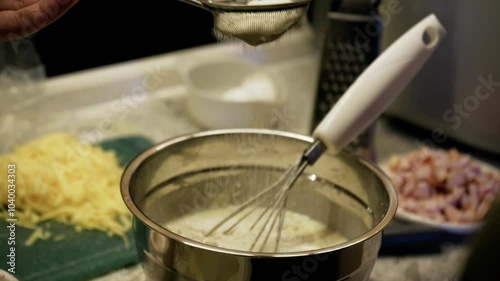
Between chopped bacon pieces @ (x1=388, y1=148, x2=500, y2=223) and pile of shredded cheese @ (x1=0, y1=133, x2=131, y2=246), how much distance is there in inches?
13.2

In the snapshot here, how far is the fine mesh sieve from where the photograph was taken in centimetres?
53

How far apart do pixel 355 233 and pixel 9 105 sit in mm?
559

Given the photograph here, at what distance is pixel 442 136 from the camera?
36.9 inches

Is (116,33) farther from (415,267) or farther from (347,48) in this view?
(415,267)

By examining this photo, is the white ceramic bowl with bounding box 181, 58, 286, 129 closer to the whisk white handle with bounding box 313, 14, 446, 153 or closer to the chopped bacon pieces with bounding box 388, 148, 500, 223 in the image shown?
the chopped bacon pieces with bounding box 388, 148, 500, 223

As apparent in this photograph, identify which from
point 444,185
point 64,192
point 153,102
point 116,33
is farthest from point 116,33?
point 444,185

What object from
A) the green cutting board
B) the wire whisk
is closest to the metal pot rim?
the wire whisk

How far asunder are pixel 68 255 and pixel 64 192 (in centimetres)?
10

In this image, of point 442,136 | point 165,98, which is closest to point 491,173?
point 442,136

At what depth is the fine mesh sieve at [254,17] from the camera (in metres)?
0.53

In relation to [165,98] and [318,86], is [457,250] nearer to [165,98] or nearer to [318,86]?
[318,86]

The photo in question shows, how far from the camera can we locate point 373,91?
0.58 m

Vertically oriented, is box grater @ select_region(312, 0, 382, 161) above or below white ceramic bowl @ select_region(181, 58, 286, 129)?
above

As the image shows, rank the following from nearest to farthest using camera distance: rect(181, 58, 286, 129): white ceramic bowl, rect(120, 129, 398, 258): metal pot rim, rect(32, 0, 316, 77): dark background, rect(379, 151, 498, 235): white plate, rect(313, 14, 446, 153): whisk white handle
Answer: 1. rect(120, 129, 398, 258): metal pot rim
2. rect(313, 14, 446, 153): whisk white handle
3. rect(379, 151, 498, 235): white plate
4. rect(181, 58, 286, 129): white ceramic bowl
5. rect(32, 0, 316, 77): dark background
